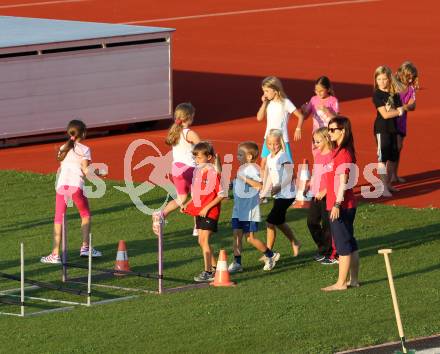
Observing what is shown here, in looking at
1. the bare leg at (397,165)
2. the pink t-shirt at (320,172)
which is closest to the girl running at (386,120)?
the bare leg at (397,165)

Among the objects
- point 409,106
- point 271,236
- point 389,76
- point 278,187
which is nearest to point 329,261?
point 271,236

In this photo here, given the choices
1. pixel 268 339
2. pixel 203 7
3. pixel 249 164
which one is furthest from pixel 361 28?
pixel 268 339

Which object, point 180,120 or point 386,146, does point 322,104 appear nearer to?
point 386,146

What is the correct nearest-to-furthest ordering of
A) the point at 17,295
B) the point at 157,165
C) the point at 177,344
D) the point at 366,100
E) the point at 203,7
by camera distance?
the point at 177,344, the point at 17,295, the point at 157,165, the point at 366,100, the point at 203,7

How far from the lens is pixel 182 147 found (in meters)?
17.7

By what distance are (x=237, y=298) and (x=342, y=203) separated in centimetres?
149

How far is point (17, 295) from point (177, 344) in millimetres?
2728

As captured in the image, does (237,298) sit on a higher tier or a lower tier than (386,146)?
lower

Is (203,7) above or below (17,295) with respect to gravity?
above

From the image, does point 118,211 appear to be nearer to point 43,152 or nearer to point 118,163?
point 118,163

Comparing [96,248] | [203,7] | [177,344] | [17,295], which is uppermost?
[203,7]

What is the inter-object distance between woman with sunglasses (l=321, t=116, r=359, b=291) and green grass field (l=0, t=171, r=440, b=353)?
0.76 ft

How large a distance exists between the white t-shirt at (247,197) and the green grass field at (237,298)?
1.93 ft

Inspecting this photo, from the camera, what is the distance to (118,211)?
1933 centimetres
